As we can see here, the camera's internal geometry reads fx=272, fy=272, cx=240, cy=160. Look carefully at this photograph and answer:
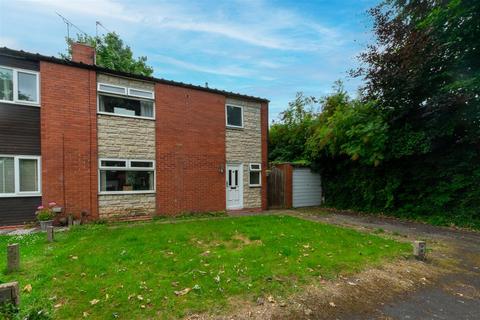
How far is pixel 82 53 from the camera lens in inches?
416

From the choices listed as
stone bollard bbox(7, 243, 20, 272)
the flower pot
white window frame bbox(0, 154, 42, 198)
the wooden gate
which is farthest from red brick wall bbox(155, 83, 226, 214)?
stone bollard bbox(7, 243, 20, 272)

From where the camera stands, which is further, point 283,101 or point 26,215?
point 283,101

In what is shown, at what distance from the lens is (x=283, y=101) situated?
24859 millimetres

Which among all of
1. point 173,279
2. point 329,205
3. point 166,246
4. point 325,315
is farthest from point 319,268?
point 329,205

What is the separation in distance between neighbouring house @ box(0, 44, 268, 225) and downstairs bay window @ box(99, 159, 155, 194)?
0.12ft

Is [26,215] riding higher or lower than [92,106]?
lower

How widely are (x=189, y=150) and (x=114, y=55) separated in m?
18.1

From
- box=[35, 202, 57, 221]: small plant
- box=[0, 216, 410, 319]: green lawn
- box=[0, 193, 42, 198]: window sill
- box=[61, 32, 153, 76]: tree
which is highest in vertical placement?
box=[61, 32, 153, 76]: tree

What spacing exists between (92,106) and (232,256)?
8044 mm

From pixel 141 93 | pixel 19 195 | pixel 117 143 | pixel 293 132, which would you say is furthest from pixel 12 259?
pixel 293 132

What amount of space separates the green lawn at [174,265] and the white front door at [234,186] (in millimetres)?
4724

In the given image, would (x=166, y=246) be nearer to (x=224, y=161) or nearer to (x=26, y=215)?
(x=26, y=215)

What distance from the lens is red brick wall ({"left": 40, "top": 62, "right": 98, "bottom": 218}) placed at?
9.36 metres

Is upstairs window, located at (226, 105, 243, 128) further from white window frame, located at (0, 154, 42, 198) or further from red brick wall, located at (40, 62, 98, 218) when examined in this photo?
white window frame, located at (0, 154, 42, 198)
